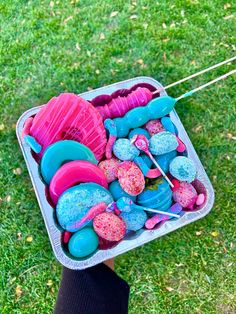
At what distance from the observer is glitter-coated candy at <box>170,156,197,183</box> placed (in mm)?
1056

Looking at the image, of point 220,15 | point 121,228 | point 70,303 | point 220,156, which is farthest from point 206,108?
point 70,303

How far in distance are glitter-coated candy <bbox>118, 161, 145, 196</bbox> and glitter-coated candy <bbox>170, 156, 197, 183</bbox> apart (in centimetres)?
8

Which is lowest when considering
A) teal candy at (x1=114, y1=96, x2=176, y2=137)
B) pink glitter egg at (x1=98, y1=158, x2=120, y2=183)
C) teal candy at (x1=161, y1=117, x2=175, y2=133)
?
pink glitter egg at (x1=98, y1=158, x2=120, y2=183)

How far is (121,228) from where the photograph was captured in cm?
100

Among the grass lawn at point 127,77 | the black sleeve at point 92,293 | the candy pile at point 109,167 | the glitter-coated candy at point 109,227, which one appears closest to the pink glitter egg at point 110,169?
the candy pile at point 109,167

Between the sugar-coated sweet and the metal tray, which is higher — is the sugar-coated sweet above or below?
above

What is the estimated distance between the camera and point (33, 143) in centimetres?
104

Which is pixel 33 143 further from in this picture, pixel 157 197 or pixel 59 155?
pixel 157 197

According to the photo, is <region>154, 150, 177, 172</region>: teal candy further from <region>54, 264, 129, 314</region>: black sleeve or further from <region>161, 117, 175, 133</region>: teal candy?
<region>54, 264, 129, 314</region>: black sleeve

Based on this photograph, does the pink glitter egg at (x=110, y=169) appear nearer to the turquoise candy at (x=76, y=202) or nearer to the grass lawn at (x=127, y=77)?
the turquoise candy at (x=76, y=202)

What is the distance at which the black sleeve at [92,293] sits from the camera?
939 millimetres

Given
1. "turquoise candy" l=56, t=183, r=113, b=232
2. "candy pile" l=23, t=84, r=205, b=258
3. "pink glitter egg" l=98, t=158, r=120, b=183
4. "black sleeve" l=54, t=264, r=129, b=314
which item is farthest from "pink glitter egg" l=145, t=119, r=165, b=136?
"black sleeve" l=54, t=264, r=129, b=314

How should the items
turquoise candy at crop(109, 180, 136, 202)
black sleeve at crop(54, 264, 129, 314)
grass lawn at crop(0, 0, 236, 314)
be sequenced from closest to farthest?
black sleeve at crop(54, 264, 129, 314) < turquoise candy at crop(109, 180, 136, 202) < grass lawn at crop(0, 0, 236, 314)

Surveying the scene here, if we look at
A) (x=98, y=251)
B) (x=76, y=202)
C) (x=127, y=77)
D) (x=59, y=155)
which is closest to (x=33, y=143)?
(x=59, y=155)
